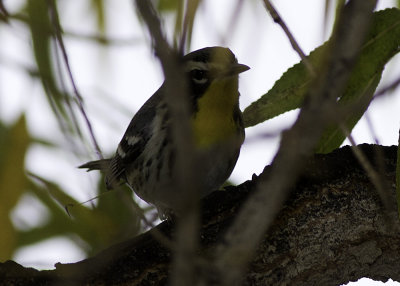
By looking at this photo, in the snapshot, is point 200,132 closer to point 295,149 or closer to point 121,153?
point 121,153

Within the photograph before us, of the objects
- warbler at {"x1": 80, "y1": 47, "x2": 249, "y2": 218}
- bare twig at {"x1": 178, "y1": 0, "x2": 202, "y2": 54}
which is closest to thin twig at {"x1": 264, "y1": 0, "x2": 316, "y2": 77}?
bare twig at {"x1": 178, "y1": 0, "x2": 202, "y2": 54}

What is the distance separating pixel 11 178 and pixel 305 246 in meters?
1.08

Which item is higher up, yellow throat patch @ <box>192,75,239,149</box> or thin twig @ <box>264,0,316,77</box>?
thin twig @ <box>264,0,316,77</box>

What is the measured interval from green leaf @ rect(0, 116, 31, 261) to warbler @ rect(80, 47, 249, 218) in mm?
578

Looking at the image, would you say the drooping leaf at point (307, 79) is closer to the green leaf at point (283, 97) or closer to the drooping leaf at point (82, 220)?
the green leaf at point (283, 97)

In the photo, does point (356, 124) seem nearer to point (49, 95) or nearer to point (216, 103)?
point (216, 103)

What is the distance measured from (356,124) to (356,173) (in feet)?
0.87

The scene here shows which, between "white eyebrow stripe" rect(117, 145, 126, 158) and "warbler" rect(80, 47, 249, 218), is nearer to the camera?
"warbler" rect(80, 47, 249, 218)

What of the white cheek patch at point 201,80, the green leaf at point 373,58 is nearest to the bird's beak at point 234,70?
the white cheek patch at point 201,80

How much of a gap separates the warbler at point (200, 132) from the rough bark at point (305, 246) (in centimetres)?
59

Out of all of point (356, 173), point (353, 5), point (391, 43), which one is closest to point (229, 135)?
point (356, 173)

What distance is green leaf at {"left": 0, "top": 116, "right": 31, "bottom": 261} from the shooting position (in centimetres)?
224

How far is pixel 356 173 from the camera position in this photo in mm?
2445

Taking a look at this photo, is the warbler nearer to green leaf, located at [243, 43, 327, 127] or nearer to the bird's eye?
the bird's eye
